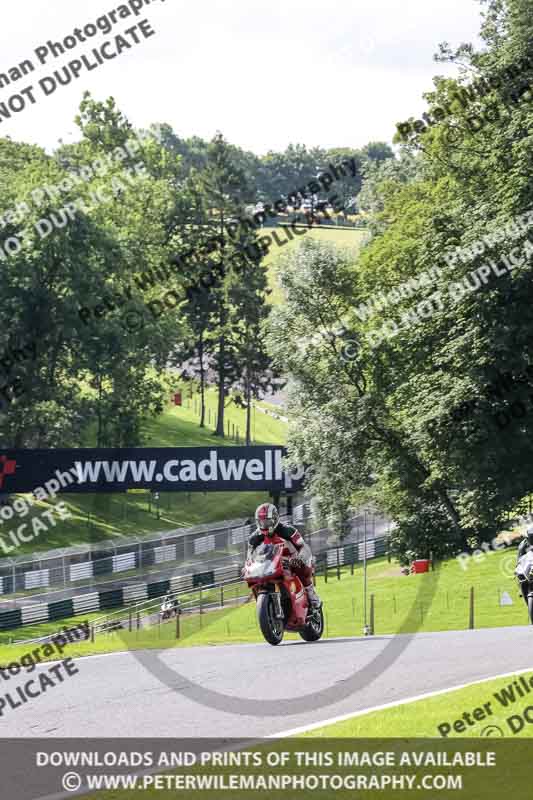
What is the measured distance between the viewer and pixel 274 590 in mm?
12969

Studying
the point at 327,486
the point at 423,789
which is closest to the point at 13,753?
the point at 423,789

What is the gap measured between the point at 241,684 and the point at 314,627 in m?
2.09

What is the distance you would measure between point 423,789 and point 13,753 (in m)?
3.75

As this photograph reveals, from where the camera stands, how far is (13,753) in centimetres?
1052

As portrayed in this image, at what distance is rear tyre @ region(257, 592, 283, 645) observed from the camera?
12.9 meters

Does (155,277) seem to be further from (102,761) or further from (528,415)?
(102,761)
